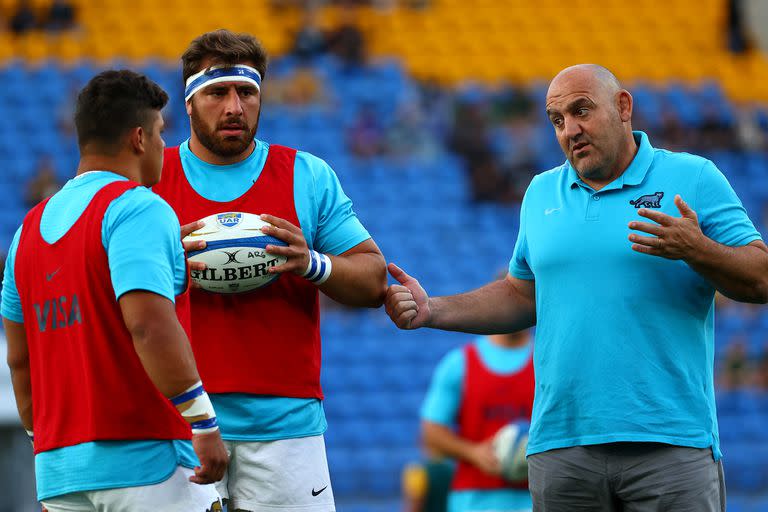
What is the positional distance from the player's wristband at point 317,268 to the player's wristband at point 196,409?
832mm

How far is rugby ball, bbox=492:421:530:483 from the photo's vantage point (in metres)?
6.34

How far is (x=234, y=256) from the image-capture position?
4.29 m

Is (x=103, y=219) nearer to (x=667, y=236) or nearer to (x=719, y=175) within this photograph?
(x=667, y=236)

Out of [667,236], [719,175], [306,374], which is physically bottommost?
[306,374]

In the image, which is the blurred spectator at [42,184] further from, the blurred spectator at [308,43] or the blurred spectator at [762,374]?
the blurred spectator at [762,374]

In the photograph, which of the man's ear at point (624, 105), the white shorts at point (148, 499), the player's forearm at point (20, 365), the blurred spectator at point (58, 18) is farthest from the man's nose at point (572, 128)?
the blurred spectator at point (58, 18)

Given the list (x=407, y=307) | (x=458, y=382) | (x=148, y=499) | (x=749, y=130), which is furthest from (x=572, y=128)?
(x=749, y=130)

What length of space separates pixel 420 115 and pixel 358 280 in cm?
1366

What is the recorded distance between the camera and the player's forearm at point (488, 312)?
463 cm

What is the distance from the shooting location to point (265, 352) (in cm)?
443

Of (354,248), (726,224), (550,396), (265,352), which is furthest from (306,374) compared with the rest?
(726,224)

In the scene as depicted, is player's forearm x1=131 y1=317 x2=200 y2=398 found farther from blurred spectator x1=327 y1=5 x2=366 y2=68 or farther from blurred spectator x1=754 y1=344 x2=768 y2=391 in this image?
blurred spectator x1=327 y1=5 x2=366 y2=68

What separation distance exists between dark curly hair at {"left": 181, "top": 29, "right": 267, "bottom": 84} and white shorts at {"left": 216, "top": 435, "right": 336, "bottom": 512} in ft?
4.81

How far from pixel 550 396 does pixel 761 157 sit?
49.3ft
